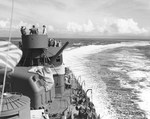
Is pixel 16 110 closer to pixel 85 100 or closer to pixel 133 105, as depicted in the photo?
pixel 85 100

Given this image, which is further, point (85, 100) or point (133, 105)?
point (133, 105)

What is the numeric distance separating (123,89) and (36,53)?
14982 millimetres

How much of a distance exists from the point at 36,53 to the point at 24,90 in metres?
3.69

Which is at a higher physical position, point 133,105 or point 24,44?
point 24,44

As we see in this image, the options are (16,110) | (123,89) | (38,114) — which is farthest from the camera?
(123,89)

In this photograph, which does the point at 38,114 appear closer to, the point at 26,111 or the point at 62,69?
the point at 26,111

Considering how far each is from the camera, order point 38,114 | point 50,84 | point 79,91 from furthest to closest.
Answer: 1. point 79,91
2. point 50,84
3. point 38,114

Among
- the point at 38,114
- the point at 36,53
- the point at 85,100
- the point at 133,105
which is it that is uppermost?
the point at 36,53

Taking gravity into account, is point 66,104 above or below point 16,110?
below

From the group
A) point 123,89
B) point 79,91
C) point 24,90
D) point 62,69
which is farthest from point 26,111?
point 123,89

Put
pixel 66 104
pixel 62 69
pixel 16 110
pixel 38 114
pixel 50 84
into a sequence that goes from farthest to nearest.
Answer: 1. pixel 62 69
2. pixel 66 104
3. pixel 50 84
4. pixel 38 114
5. pixel 16 110

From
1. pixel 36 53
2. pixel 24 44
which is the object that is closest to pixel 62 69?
pixel 36 53

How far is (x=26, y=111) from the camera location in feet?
27.5

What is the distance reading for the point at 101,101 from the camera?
76.0ft
